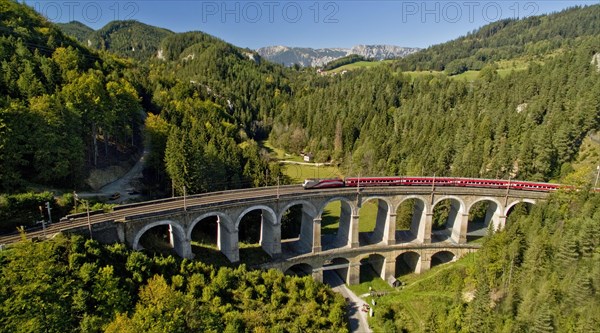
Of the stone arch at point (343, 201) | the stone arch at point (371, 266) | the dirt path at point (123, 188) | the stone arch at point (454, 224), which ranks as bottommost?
the stone arch at point (371, 266)

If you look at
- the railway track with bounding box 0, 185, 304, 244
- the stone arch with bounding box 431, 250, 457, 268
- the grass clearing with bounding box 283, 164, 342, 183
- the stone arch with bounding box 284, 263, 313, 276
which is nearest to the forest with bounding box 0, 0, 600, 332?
the railway track with bounding box 0, 185, 304, 244

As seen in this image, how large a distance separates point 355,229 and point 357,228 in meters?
0.39

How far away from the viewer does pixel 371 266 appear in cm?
6675

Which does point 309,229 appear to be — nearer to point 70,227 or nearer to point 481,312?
point 481,312

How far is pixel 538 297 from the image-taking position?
3900 cm

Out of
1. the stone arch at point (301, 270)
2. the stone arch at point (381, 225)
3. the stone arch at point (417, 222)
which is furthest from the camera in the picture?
the stone arch at point (417, 222)

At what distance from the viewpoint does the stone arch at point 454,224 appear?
207 ft

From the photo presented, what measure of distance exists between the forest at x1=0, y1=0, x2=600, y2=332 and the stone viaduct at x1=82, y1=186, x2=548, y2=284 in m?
5.19

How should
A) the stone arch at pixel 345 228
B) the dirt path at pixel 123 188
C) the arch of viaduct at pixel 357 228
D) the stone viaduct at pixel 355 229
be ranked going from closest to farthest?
the stone viaduct at pixel 355 229 < the arch of viaduct at pixel 357 228 < the stone arch at pixel 345 228 < the dirt path at pixel 123 188

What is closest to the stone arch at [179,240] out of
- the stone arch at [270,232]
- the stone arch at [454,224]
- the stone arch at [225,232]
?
the stone arch at [225,232]

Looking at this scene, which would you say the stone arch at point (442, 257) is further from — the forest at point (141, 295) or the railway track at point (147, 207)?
the railway track at point (147, 207)

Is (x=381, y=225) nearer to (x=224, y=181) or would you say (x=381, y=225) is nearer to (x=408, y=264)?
(x=408, y=264)

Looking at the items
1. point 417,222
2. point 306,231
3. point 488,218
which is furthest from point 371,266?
point 488,218

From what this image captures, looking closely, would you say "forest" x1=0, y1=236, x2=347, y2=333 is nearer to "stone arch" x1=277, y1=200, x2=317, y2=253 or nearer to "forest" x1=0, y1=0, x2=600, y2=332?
"forest" x1=0, y1=0, x2=600, y2=332
